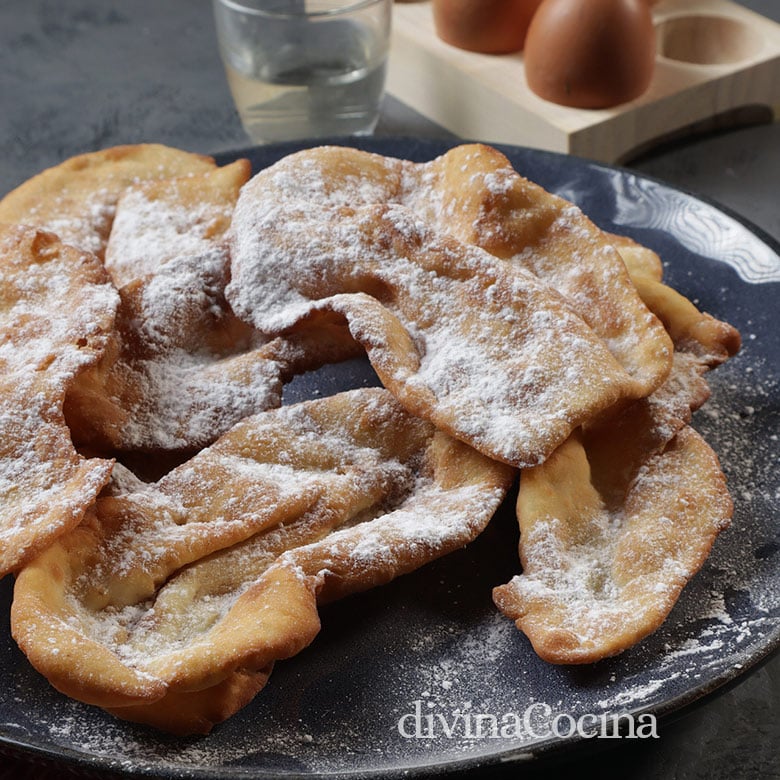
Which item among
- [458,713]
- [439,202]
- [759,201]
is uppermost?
[439,202]

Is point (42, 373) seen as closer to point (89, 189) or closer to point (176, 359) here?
point (176, 359)

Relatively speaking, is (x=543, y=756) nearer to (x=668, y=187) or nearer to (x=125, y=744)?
(x=125, y=744)

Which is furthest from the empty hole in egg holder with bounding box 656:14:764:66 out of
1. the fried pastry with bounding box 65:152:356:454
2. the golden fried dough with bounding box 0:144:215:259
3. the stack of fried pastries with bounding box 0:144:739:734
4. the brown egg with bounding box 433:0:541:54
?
the fried pastry with bounding box 65:152:356:454

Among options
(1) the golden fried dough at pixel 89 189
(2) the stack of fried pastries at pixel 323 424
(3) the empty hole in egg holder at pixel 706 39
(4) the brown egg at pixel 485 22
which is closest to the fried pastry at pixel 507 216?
(2) the stack of fried pastries at pixel 323 424

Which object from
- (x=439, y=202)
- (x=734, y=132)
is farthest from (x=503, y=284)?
(x=734, y=132)

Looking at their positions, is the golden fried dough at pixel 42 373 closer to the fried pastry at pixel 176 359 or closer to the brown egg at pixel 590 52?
the fried pastry at pixel 176 359

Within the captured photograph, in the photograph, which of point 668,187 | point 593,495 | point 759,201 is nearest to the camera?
point 593,495
